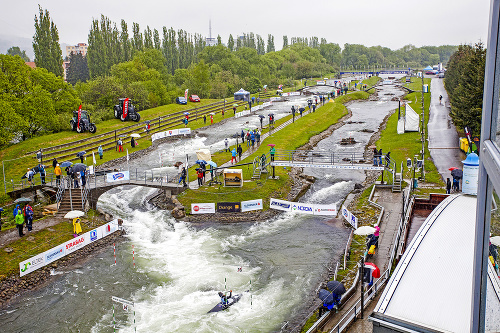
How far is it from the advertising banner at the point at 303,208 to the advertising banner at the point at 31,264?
21.5m

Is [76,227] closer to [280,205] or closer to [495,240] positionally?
[280,205]

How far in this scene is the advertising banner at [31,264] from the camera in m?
32.6

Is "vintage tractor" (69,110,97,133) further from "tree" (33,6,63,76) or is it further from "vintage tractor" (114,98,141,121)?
"tree" (33,6,63,76)

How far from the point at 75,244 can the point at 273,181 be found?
2335cm

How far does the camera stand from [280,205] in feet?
145

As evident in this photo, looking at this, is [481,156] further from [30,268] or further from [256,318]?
[30,268]

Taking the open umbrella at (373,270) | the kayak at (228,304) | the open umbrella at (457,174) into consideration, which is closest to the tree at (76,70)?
the open umbrella at (457,174)

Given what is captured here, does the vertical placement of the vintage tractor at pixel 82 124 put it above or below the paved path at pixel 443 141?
above

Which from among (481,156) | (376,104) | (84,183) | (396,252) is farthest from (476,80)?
(376,104)

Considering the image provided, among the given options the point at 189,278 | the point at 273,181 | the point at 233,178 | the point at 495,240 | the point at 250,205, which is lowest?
the point at 189,278

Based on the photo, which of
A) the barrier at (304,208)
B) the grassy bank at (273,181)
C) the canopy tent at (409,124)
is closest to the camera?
the barrier at (304,208)

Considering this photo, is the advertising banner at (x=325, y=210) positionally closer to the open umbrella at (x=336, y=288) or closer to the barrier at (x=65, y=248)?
the open umbrella at (x=336, y=288)

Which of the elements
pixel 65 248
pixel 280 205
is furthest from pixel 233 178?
pixel 65 248

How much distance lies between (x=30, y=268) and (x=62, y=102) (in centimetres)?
5081
